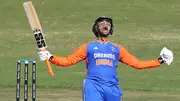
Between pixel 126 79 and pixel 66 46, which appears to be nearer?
pixel 126 79

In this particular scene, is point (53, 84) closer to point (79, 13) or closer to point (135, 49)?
point (135, 49)

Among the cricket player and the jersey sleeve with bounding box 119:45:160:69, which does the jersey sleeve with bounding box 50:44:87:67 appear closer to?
the cricket player

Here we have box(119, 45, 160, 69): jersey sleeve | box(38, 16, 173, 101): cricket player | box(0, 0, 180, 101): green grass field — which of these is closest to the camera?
box(38, 16, 173, 101): cricket player

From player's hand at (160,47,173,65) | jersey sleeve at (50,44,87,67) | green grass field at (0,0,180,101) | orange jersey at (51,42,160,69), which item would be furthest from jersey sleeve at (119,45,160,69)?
green grass field at (0,0,180,101)

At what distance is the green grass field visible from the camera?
17422 millimetres

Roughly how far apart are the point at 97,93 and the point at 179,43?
19.0 m

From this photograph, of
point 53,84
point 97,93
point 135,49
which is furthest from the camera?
point 135,49

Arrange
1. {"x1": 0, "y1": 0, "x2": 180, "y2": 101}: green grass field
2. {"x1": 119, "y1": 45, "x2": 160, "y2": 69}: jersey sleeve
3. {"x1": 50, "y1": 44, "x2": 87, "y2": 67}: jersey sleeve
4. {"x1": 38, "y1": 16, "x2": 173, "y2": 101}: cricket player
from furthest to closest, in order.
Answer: {"x1": 0, "y1": 0, "x2": 180, "y2": 101}: green grass field → {"x1": 119, "y1": 45, "x2": 160, "y2": 69}: jersey sleeve → {"x1": 50, "y1": 44, "x2": 87, "y2": 67}: jersey sleeve → {"x1": 38, "y1": 16, "x2": 173, "y2": 101}: cricket player

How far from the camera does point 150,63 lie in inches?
332

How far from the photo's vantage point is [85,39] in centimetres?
2758

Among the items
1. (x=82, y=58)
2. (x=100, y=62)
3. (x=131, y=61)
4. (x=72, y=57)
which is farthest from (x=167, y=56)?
(x=72, y=57)

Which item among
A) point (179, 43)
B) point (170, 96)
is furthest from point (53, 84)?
point (179, 43)

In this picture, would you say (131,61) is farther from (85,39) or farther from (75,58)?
(85,39)

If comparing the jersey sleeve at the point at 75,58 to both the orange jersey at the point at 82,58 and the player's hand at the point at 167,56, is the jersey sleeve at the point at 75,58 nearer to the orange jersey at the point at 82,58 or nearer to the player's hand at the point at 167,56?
the orange jersey at the point at 82,58
